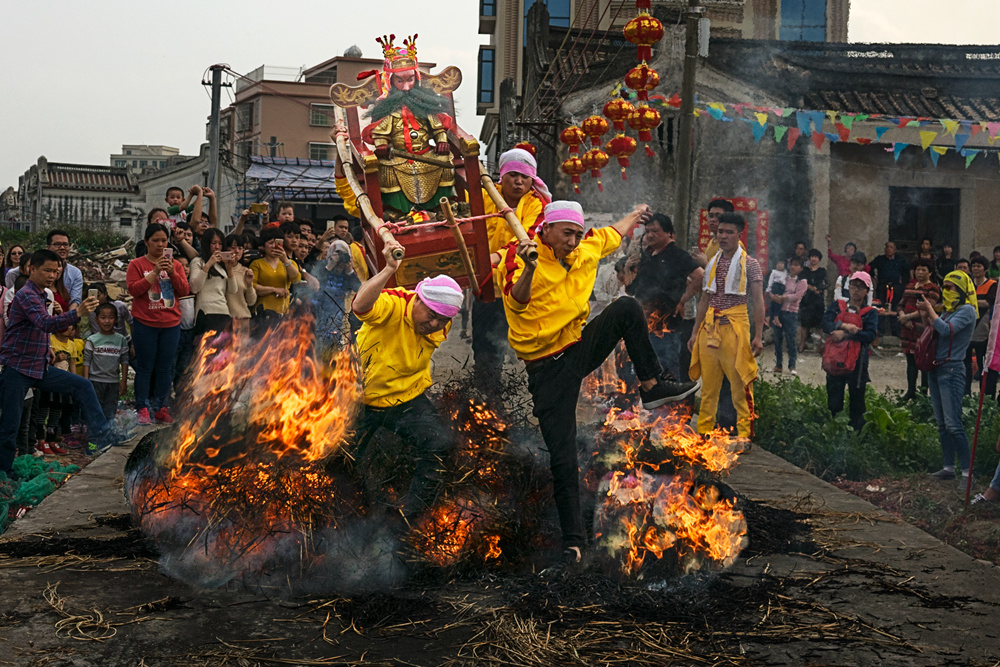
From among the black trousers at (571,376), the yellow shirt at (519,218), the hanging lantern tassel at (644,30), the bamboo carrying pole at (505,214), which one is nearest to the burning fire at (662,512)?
the black trousers at (571,376)

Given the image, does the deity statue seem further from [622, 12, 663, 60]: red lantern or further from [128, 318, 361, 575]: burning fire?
[622, 12, 663, 60]: red lantern

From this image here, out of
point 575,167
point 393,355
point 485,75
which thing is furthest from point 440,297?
point 485,75

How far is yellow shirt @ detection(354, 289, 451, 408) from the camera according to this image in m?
5.43

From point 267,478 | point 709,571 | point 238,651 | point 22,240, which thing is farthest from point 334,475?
point 22,240

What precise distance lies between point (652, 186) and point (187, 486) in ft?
47.3

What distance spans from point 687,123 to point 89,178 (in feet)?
124

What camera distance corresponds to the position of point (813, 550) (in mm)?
5648

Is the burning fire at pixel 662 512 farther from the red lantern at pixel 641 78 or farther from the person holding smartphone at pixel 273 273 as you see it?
the red lantern at pixel 641 78

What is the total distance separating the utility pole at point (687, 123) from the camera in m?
10.6

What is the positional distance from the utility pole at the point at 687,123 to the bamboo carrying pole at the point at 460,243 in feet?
15.5

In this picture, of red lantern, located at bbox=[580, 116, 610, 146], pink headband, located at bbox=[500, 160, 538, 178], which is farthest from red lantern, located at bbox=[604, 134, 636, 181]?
pink headband, located at bbox=[500, 160, 538, 178]

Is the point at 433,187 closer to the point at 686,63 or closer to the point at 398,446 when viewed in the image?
the point at 398,446

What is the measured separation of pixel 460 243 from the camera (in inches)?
248

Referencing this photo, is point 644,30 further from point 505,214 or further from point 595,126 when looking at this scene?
point 505,214
